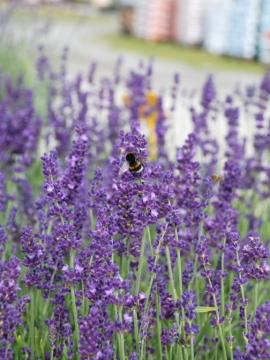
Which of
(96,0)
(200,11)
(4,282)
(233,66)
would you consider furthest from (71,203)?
(96,0)

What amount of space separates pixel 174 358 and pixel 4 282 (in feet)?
2.94

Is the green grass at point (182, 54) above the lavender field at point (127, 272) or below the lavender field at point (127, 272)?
above

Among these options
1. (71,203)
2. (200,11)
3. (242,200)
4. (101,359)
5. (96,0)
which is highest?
(96,0)

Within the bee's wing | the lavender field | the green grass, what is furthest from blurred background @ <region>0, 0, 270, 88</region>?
the bee's wing

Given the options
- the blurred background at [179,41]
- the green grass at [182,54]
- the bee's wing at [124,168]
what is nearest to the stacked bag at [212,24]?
the blurred background at [179,41]

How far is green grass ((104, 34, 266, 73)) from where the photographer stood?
15492 mm

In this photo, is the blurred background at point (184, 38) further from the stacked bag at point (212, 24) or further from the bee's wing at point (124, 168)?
the bee's wing at point (124, 168)

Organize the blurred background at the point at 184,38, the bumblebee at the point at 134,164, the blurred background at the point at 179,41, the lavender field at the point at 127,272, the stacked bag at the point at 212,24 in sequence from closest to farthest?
the lavender field at the point at 127,272
the bumblebee at the point at 134,164
the blurred background at the point at 179,41
the blurred background at the point at 184,38
the stacked bag at the point at 212,24

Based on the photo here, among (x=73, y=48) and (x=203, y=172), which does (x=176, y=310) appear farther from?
(x=73, y=48)

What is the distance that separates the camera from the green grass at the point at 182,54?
50.8 feet

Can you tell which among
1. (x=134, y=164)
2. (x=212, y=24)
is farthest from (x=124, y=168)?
(x=212, y=24)

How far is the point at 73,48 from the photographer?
1623 centimetres

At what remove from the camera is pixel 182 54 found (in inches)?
666

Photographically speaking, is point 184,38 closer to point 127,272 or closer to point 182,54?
point 182,54
